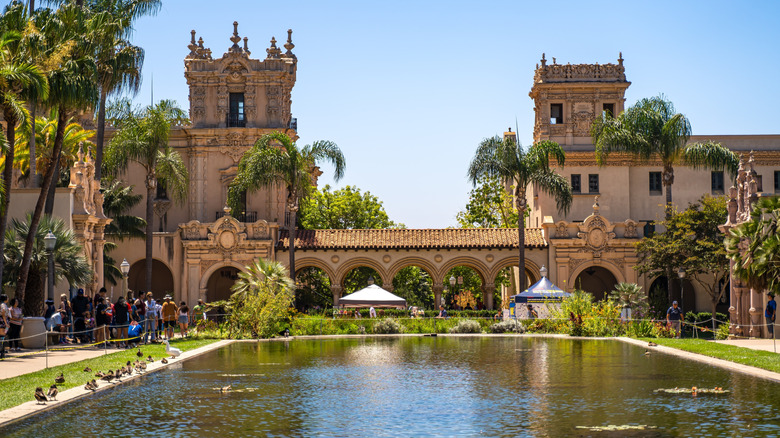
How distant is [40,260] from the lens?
98.0 ft

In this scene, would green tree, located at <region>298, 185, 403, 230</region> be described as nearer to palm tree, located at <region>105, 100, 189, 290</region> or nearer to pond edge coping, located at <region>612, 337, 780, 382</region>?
palm tree, located at <region>105, 100, 189, 290</region>

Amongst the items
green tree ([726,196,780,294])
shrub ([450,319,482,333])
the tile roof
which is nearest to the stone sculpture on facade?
green tree ([726,196,780,294])

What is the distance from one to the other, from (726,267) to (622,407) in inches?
1148

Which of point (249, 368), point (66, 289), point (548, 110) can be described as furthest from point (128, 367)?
point (548, 110)

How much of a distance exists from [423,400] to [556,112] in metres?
43.2

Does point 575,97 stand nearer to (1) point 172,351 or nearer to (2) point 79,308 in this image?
(2) point 79,308

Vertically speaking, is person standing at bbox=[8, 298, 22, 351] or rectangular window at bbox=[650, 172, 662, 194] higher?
rectangular window at bbox=[650, 172, 662, 194]

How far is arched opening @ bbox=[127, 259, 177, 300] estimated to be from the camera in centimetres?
5484

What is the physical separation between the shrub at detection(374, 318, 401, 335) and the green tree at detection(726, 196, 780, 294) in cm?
1417

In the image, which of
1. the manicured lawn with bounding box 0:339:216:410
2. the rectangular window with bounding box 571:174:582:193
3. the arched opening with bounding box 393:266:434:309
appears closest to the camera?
the manicured lawn with bounding box 0:339:216:410

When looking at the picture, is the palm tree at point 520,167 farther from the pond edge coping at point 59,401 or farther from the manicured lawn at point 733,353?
the pond edge coping at point 59,401

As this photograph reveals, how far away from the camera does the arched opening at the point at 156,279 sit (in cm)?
5484

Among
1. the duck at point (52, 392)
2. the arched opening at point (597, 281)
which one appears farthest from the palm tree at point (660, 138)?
the duck at point (52, 392)

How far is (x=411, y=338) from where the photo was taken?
36.6 metres
